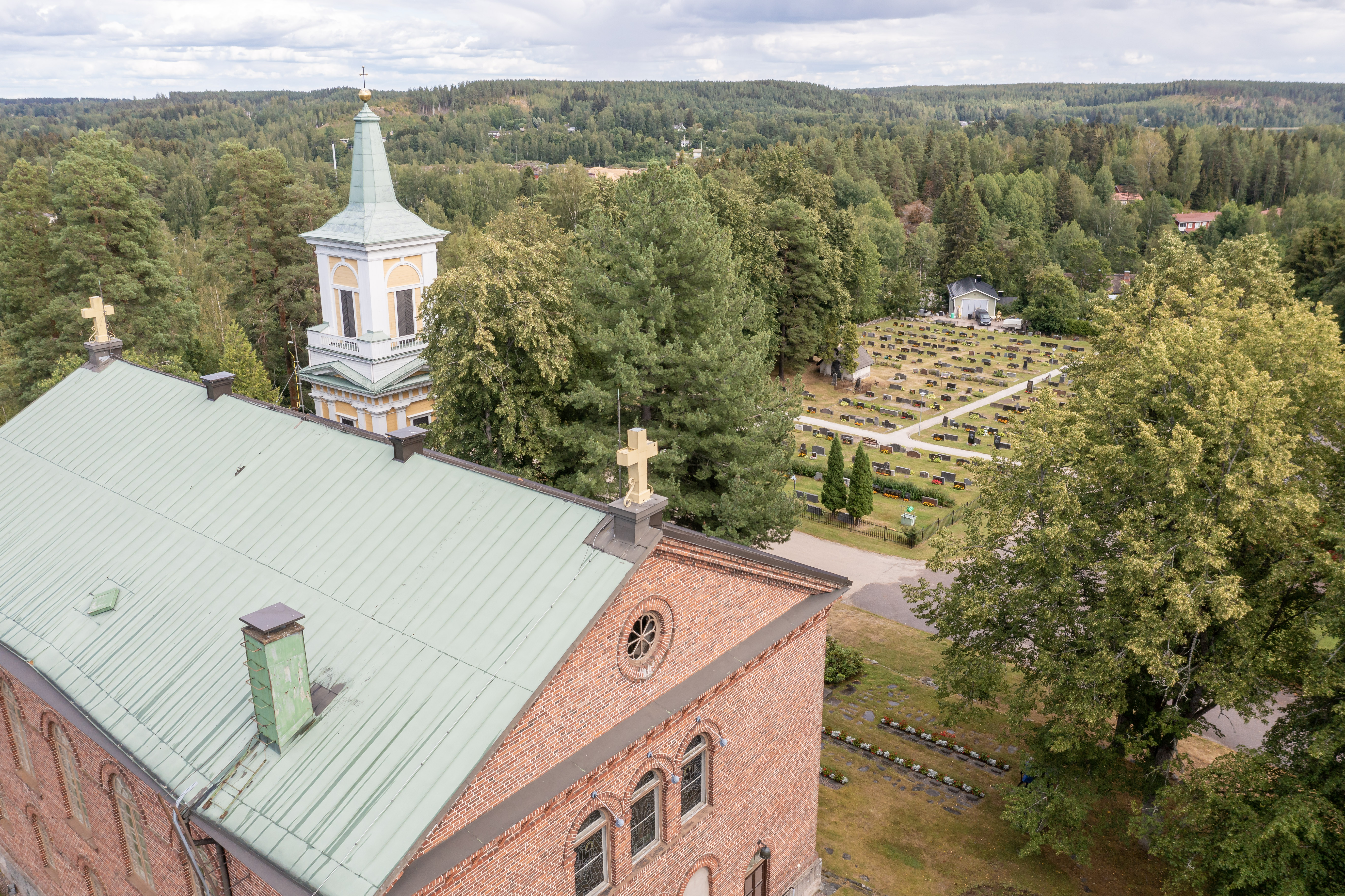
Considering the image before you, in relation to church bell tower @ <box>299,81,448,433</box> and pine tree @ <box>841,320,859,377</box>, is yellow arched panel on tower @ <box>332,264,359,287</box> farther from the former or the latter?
pine tree @ <box>841,320,859,377</box>

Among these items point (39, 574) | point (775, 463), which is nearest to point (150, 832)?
point (39, 574)

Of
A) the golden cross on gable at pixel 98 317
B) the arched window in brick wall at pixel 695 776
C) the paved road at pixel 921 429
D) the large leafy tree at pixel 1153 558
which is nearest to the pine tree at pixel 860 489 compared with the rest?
the paved road at pixel 921 429

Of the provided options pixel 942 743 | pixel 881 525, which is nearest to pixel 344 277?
pixel 881 525

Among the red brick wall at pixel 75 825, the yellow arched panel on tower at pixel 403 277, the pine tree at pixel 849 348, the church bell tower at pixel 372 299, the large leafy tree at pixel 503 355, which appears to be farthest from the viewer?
the pine tree at pixel 849 348

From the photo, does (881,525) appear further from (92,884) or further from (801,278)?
(92,884)

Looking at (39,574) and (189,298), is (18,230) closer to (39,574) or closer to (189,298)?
(189,298)

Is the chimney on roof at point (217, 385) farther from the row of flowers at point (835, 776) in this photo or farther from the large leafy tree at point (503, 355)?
the row of flowers at point (835, 776)
